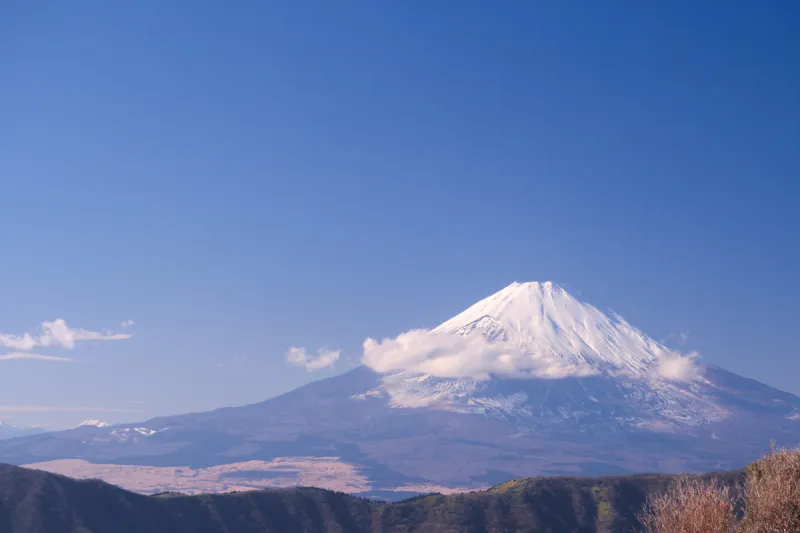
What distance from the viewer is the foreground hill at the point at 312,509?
5044 inches

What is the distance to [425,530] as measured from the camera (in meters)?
140

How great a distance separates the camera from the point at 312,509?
144 metres

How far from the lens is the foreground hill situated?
12812 centimetres

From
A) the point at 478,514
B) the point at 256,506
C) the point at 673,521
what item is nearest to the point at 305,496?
the point at 256,506

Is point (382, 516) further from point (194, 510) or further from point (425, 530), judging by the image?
point (194, 510)

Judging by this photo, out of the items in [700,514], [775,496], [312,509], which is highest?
[775,496]

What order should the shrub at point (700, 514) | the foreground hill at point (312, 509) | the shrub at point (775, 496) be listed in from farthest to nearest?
the foreground hill at point (312, 509) < the shrub at point (700, 514) < the shrub at point (775, 496)

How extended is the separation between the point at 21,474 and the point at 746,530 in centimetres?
11971

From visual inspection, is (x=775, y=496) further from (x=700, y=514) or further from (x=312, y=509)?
(x=312, y=509)

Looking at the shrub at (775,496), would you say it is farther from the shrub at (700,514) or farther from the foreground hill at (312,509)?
the foreground hill at (312,509)

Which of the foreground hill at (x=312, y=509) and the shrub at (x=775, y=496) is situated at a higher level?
the shrub at (x=775, y=496)

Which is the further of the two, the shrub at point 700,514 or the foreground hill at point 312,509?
the foreground hill at point 312,509

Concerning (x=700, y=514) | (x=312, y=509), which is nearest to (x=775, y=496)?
(x=700, y=514)

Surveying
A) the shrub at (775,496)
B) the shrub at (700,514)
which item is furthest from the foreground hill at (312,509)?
the shrub at (775,496)
